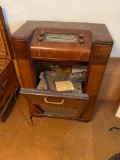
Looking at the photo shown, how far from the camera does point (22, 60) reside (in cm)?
82

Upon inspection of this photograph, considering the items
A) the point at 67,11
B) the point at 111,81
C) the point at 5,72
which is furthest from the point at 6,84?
the point at 111,81

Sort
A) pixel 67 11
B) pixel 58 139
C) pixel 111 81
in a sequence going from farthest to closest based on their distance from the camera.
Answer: pixel 111 81
pixel 58 139
pixel 67 11

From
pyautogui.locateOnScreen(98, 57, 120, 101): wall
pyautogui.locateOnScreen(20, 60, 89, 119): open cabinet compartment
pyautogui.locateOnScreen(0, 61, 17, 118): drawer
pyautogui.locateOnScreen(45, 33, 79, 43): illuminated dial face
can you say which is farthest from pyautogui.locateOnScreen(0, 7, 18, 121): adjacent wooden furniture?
pyautogui.locateOnScreen(98, 57, 120, 101): wall

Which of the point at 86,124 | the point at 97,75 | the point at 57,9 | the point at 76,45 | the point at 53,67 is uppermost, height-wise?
the point at 57,9

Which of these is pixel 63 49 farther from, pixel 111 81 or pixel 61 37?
pixel 111 81

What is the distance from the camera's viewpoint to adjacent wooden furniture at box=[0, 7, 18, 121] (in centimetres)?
104

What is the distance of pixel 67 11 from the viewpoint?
36.4 inches

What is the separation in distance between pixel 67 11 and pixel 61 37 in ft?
0.88

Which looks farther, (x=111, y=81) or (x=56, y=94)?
(x=111, y=81)

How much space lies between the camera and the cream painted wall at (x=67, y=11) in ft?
2.91

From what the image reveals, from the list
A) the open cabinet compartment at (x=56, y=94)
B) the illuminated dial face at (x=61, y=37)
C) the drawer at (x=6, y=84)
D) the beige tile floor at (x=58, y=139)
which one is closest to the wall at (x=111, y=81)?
the beige tile floor at (x=58, y=139)

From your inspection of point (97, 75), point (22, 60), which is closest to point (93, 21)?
point (97, 75)

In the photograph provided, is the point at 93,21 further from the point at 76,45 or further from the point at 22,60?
the point at 22,60

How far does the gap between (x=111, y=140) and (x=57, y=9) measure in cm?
110
